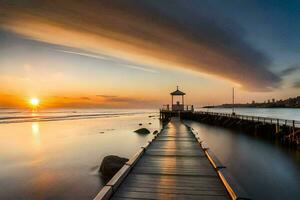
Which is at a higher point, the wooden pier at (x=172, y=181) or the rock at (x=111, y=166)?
the wooden pier at (x=172, y=181)

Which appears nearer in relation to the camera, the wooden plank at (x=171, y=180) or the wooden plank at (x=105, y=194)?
the wooden plank at (x=105, y=194)

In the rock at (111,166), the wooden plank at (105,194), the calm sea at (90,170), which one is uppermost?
the wooden plank at (105,194)

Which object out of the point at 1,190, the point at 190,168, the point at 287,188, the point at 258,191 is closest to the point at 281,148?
the point at 287,188

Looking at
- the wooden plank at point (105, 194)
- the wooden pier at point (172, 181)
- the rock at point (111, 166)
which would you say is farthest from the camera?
the rock at point (111, 166)

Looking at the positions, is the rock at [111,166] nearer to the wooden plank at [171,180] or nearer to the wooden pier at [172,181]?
the wooden plank at [171,180]

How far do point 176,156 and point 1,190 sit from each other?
8.23 m

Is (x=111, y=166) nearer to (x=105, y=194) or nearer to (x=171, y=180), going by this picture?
(x=171, y=180)

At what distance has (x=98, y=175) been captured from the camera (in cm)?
1047

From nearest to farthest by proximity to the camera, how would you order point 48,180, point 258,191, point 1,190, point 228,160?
point 258,191
point 1,190
point 48,180
point 228,160

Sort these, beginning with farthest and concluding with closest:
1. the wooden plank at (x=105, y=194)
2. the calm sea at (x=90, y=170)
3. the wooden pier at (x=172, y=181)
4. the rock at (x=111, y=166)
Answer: the rock at (x=111, y=166)
the calm sea at (x=90, y=170)
the wooden pier at (x=172, y=181)
the wooden plank at (x=105, y=194)

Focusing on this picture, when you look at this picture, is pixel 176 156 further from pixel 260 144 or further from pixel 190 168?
pixel 260 144

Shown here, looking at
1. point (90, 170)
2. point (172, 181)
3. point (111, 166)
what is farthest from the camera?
point (90, 170)

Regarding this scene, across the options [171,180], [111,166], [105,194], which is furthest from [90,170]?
[105,194]

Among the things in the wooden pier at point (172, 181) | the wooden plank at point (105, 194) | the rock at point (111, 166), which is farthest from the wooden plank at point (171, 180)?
the rock at point (111, 166)
